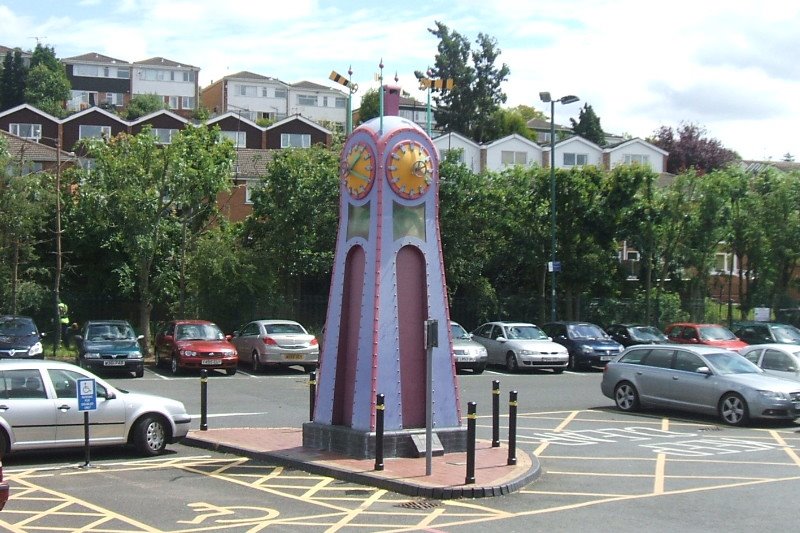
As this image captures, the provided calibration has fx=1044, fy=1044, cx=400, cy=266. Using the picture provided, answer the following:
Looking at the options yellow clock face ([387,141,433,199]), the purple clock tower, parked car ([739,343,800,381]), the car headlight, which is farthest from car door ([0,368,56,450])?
parked car ([739,343,800,381])

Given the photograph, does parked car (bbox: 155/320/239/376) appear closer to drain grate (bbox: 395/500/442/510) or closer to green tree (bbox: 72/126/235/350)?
green tree (bbox: 72/126/235/350)

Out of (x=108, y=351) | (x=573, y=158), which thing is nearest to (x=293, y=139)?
(x=573, y=158)

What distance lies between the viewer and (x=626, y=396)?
21.2 meters

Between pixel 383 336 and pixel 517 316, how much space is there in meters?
27.7

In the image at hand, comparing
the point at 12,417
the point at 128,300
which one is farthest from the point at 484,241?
the point at 12,417

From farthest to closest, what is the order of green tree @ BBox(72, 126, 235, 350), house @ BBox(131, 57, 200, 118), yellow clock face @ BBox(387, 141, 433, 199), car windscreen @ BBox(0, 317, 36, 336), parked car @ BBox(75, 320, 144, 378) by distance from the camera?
1. house @ BBox(131, 57, 200, 118)
2. green tree @ BBox(72, 126, 235, 350)
3. car windscreen @ BBox(0, 317, 36, 336)
4. parked car @ BBox(75, 320, 144, 378)
5. yellow clock face @ BBox(387, 141, 433, 199)

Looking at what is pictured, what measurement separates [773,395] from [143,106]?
79.9 metres

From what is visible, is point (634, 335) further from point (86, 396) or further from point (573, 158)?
point (573, 158)

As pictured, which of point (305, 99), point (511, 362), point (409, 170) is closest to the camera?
point (409, 170)

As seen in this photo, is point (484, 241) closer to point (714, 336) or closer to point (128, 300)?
point (714, 336)

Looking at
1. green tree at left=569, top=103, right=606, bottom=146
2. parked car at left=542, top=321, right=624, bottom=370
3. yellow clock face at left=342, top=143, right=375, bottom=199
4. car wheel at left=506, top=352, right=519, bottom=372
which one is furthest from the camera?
green tree at left=569, top=103, right=606, bottom=146

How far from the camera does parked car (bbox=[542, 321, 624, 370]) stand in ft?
107

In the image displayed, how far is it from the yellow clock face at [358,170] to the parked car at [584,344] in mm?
18726

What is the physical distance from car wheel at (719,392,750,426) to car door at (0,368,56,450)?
11821 millimetres
